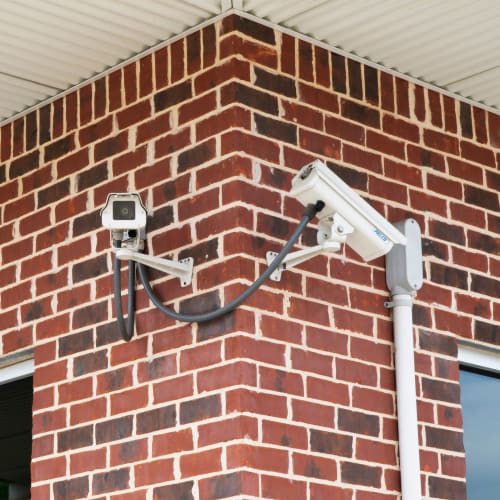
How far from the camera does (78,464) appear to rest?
4.68 metres

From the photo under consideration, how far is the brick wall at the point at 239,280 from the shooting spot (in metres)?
4.31

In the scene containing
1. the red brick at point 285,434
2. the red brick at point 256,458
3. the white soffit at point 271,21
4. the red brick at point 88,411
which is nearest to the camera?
the red brick at point 256,458

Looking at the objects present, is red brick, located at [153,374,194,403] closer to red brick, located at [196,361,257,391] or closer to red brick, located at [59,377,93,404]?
red brick, located at [196,361,257,391]

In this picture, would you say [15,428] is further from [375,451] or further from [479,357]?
[479,357]

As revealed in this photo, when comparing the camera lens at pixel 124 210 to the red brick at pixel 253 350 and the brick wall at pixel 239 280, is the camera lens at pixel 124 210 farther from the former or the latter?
the red brick at pixel 253 350

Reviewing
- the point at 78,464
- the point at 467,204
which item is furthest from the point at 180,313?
the point at 467,204

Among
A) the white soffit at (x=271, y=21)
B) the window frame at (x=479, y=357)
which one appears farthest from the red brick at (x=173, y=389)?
the white soffit at (x=271, y=21)

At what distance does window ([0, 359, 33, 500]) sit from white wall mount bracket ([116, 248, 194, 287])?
3.11ft

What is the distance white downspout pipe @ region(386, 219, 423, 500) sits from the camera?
177 inches

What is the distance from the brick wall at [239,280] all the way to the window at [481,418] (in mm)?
98

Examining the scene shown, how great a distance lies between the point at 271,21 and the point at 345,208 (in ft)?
2.92

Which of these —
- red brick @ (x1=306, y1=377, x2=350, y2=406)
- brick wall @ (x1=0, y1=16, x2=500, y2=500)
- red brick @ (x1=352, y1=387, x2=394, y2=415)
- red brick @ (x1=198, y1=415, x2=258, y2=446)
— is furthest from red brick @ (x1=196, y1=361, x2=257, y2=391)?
red brick @ (x1=352, y1=387, x2=394, y2=415)

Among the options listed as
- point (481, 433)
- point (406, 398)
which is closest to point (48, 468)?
point (406, 398)

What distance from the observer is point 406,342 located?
463cm
